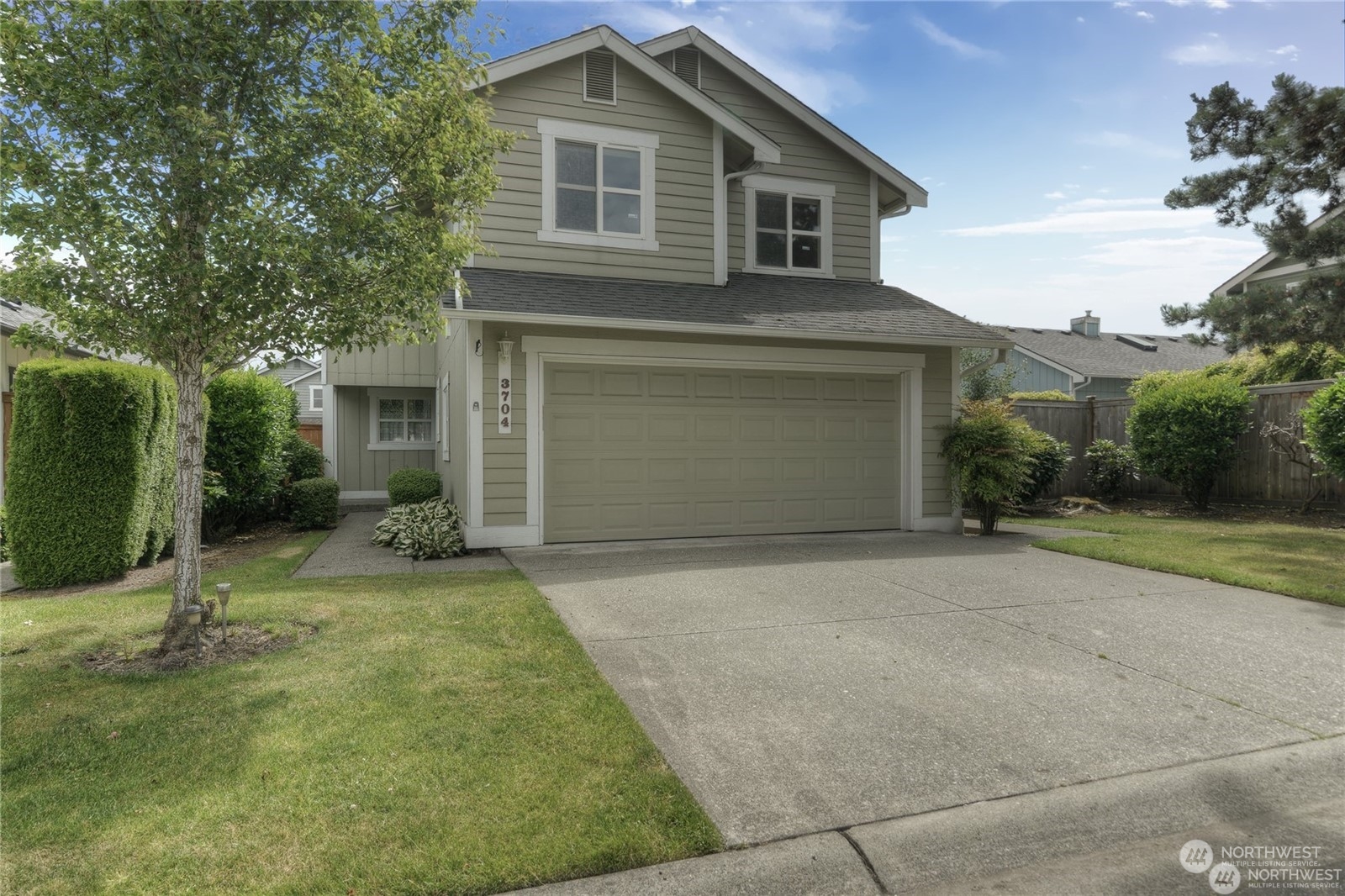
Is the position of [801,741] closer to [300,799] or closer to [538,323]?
[300,799]

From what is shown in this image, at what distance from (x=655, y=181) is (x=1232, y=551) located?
28.2 feet

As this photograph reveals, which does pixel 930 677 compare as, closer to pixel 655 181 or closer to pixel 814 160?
pixel 655 181

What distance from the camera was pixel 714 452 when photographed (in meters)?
9.81

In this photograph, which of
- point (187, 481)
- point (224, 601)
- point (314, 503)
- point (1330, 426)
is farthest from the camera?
point (314, 503)

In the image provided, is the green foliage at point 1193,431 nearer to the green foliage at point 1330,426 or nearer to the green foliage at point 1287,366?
Result: the green foliage at point 1287,366

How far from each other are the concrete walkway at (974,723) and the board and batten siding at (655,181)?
190 inches

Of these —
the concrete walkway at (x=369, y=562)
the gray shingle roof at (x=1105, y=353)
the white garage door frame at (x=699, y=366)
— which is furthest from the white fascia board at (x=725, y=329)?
the gray shingle roof at (x=1105, y=353)

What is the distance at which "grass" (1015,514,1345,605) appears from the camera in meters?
6.95

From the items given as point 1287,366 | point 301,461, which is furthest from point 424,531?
point 1287,366

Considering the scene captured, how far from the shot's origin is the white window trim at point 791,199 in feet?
37.3

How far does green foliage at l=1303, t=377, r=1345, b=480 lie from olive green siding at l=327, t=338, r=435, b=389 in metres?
14.8

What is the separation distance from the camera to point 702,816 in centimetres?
281

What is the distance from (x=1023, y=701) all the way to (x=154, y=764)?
422 cm

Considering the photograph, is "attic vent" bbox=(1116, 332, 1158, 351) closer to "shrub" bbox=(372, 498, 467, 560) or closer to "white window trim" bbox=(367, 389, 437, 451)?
"white window trim" bbox=(367, 389, 437, 451)
